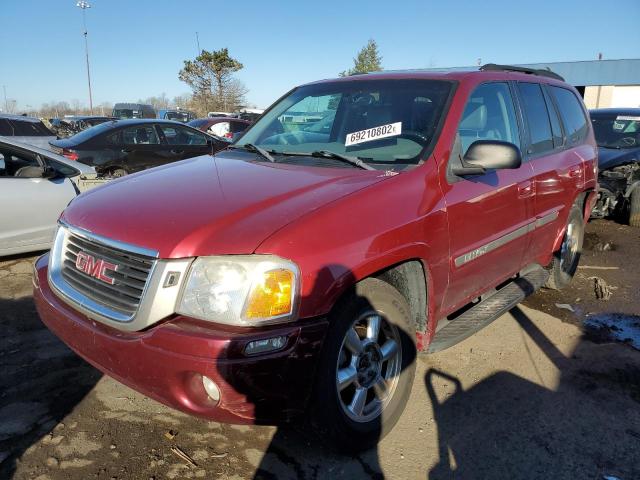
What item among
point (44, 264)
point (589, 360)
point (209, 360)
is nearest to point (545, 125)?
point (589, 360)

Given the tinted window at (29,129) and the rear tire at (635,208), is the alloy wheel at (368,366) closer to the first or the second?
the rear tire at (635,208)

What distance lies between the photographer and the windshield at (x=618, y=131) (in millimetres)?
8312

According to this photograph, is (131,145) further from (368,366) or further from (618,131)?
(618,131)

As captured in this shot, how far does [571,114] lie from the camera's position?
476 centimetres

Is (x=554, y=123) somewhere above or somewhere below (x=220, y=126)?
above

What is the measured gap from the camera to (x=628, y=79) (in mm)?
37625

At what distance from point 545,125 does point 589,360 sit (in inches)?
75.7

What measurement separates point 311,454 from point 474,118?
92.6 inches

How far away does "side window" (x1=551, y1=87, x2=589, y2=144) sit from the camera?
455 cm

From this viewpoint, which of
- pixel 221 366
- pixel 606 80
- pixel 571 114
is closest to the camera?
pixel 221 366

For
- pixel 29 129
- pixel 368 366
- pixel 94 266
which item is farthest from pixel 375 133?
pixel 29 129

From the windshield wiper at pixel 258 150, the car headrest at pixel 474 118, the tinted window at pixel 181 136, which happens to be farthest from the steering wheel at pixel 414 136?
the tinted window at pixel 181 136

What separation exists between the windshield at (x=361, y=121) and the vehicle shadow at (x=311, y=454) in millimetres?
1033

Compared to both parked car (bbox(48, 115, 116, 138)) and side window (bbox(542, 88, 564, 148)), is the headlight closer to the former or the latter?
side window (bbox(542, 88, 564, 148))
